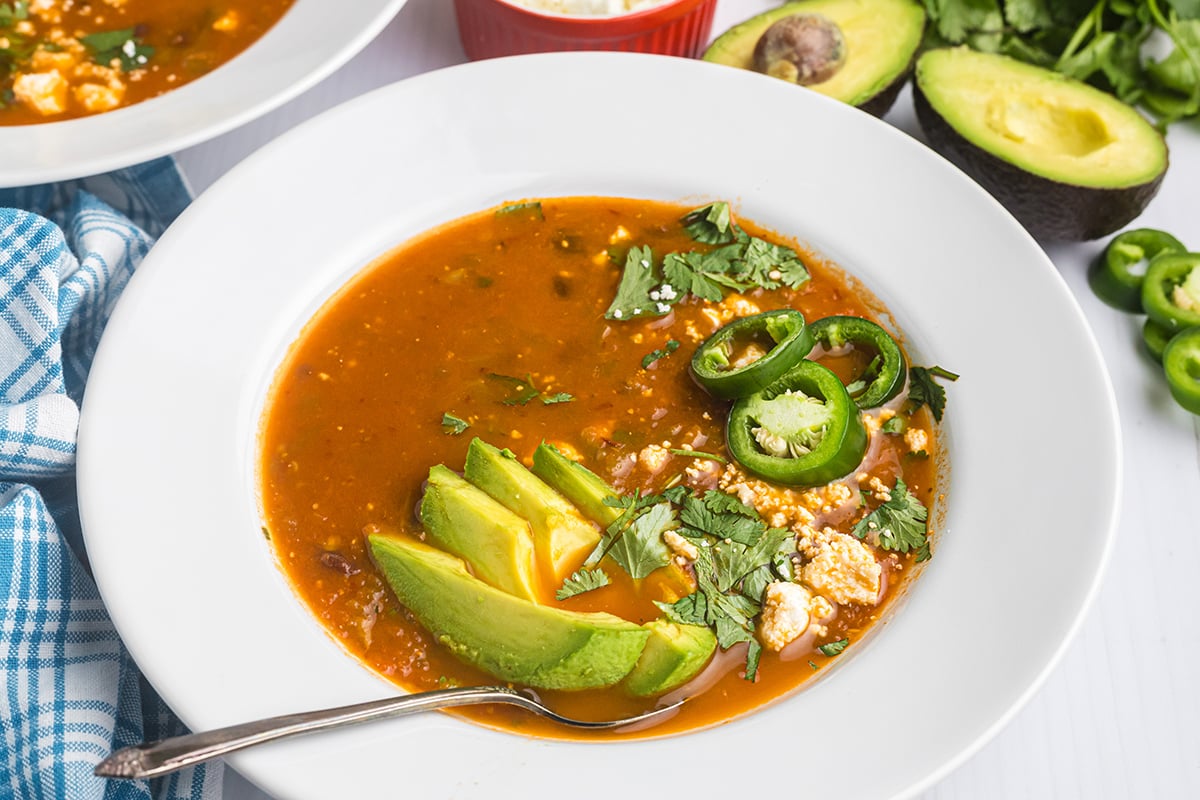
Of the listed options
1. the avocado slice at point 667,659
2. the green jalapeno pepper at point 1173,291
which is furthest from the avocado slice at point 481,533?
the green jalapeno pepper at point 1173,291

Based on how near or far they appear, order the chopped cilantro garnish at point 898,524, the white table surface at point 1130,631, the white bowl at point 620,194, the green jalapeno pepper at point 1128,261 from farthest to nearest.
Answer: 1. the green jalapeno pepper at point 1128,261
2. the white table surface at point 1130,631
3. the chopped cilantro garnish at point 898,524
4. the white bowl at point 620,194

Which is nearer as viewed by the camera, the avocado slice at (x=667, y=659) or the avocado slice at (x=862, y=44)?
the avocado slice at (x=667, y=659)

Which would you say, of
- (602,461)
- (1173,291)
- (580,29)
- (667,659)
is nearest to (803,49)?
(580,29)

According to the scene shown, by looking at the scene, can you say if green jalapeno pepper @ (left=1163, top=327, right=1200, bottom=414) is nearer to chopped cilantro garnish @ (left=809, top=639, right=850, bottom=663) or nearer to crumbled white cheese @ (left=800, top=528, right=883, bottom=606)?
crumbled white cheese @ (left=800, top=528, right=883, bottom=606)

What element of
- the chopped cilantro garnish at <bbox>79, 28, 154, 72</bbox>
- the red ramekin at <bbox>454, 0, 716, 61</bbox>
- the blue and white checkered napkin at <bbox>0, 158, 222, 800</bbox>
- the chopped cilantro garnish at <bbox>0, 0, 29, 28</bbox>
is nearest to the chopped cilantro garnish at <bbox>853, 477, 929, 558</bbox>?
the blue and white checkered napkin at <bbox>0, 158, 222, 800</bbox>

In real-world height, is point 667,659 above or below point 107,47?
below

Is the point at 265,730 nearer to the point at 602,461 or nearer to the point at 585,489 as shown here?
the point at 585,489

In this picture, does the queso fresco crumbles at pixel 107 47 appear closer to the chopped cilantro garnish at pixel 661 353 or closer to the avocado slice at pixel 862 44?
the avocado slice at pixel 862 44

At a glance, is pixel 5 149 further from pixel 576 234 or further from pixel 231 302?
pixel 576 234
